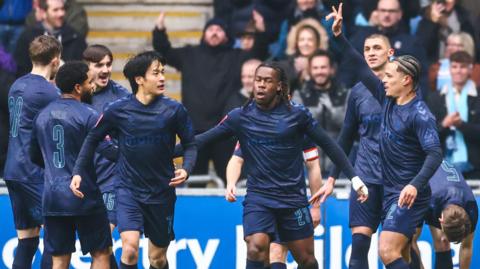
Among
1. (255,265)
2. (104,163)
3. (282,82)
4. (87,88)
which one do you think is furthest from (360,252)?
(87,88)

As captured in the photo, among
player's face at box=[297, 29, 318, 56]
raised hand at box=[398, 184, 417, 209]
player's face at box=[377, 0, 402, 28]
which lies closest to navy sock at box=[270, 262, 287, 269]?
raised hand at box=[398, 184, 417, 209]

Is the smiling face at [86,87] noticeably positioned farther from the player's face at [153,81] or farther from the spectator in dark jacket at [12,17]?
the spectator in dark jacket at [12,17]

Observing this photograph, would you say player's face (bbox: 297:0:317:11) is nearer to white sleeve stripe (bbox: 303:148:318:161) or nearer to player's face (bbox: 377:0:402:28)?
player's face (bbox: 377:0:402:28)

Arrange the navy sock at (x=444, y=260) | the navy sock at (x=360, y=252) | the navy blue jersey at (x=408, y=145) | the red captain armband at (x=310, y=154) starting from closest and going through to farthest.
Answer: the navy blue jersey at (x=408, y=145) < the red captain armband at (x=310, y=154) < the navy sock at (x=360, y=252) < the navy sock at (x=444, y=260)

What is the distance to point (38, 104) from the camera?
1453cm

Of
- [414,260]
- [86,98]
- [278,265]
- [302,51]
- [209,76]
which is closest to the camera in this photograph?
[86,98]

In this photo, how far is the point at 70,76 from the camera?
13.8 meters

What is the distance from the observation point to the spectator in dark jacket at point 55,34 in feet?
59.2

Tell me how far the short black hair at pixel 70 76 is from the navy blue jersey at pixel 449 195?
3.18m

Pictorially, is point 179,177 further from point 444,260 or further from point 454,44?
point 454,44

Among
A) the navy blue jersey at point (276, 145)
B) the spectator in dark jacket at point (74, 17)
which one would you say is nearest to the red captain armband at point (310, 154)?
the navy blue jersey at point (276, 145)

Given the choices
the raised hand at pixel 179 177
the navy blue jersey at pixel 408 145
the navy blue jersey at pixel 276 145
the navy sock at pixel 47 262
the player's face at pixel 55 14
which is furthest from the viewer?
the player's face at pixel 55 14

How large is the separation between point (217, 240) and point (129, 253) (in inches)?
92.7

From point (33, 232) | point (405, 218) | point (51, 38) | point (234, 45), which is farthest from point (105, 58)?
point (234, 45)
